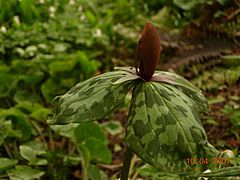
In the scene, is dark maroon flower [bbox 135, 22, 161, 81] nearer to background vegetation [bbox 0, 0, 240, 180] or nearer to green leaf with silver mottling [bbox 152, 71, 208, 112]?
green leaf with silver mottling [bbox 152, 71, 208, 112]

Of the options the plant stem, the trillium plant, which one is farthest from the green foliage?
the plant stem

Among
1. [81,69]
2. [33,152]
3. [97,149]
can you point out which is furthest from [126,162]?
[81,69]

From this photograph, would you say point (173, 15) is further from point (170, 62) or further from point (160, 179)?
point (160, 179)

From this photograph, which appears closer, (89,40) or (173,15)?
(89,40)

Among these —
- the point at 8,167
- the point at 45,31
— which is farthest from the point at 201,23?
the point at 8,167

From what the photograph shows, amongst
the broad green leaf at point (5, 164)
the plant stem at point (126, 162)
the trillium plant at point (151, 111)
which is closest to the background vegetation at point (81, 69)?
the broad green leaf at point (5, 164)

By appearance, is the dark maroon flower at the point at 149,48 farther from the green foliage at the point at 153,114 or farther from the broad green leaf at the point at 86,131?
the broad green leaf at the point at 86,131

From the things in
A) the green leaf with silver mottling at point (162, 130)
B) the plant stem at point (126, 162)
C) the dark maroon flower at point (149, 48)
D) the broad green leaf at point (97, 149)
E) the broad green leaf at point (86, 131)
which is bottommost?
the broad green leaf at point (97, 149)

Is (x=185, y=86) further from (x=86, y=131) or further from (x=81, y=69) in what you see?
(x=81, y=69)
